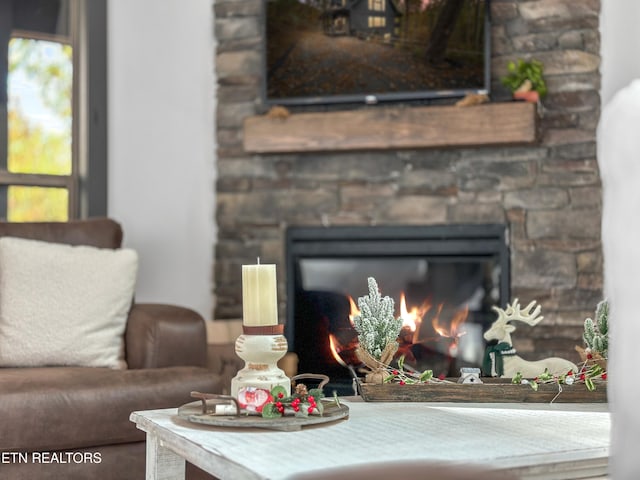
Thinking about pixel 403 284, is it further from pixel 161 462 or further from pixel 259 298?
pixel 161 462

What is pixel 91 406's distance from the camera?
2.31 m

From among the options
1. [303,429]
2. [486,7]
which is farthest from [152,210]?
[303,429]

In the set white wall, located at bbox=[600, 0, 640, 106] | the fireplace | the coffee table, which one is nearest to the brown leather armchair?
the coffee table

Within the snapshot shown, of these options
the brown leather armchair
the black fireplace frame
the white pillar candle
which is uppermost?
the black fireplace frame

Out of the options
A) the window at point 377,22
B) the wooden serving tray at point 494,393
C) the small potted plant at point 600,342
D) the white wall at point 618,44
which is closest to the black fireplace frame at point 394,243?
the white wall at point 618,44

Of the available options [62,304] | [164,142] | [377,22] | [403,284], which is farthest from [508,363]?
[164,142]

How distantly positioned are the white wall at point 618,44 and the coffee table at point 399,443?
205cm

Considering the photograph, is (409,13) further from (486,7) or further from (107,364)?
(107,364)

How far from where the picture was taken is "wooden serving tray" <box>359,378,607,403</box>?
187 cm

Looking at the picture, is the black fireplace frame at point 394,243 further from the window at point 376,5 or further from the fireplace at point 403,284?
the window at point 376,5

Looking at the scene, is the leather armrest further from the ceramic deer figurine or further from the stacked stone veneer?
the stacked stone veneer

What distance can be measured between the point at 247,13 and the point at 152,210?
104 centimetres

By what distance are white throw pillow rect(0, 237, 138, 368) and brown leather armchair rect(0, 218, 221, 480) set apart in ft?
0.33

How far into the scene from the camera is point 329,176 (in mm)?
3875
